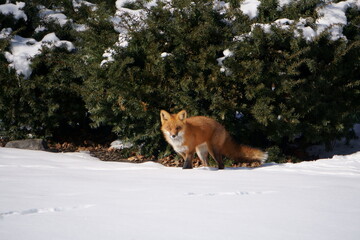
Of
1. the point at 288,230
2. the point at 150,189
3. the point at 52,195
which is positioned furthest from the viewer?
the point at 150,189

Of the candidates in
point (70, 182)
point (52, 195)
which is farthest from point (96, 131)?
point (52, 195)

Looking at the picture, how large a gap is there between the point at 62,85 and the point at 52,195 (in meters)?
4.29

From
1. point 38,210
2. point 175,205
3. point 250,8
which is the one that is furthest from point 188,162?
point 38,210

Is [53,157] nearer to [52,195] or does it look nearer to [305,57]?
[52,195]

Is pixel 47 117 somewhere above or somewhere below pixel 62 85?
below

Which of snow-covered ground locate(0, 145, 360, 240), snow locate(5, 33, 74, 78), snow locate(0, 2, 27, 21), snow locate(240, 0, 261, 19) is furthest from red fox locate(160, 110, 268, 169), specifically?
snow locate(0, 2, 27, 21)

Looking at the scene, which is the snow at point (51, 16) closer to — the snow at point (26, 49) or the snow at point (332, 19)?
the snow at point (26, 49)

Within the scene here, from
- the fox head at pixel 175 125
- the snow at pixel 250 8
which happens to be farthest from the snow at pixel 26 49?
the snow at pixel 250 8

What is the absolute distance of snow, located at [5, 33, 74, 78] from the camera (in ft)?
23.2

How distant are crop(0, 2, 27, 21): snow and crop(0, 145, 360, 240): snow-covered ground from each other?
12.8ft

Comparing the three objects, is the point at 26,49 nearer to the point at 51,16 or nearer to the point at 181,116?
the point at 51,16

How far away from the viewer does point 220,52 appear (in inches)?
256

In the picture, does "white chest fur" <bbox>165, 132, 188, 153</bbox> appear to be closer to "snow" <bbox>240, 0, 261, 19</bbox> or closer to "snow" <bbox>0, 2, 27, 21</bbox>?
"snow" <bbox>240, 0, 261, 19</bbox>

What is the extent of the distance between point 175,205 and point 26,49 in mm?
5502
